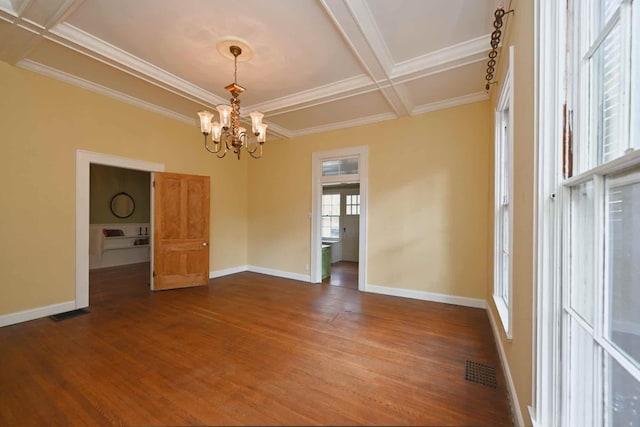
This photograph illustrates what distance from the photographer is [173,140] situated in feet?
13.6

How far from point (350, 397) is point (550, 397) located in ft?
3.45

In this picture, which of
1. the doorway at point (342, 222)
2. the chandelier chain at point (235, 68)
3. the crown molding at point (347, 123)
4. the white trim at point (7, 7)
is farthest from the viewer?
the doorway at point (342, 222)

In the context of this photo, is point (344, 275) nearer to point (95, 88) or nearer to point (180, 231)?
point (180, 231)

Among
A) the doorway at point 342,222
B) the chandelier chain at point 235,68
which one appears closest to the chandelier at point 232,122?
the chandelier chain at point 235,68

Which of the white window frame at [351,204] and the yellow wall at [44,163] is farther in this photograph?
the white window frame at [351,204]

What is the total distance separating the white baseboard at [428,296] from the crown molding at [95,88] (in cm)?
430

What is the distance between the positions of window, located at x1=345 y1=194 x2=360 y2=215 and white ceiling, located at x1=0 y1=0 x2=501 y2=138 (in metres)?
A: 3.61

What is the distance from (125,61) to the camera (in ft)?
8.59

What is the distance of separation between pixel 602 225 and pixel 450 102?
311cm

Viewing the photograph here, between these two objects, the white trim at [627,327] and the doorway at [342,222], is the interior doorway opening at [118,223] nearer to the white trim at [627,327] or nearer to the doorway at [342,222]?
the doorway at [342,222]

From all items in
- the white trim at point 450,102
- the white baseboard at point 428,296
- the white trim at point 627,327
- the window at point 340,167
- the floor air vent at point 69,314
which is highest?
the white trim at point 450,102

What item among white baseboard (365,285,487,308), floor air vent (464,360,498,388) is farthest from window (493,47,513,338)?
white baseboard (365,285,487,308)

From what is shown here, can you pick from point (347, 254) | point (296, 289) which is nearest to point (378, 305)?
point (296, 289)

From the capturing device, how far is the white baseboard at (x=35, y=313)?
2654 mm
